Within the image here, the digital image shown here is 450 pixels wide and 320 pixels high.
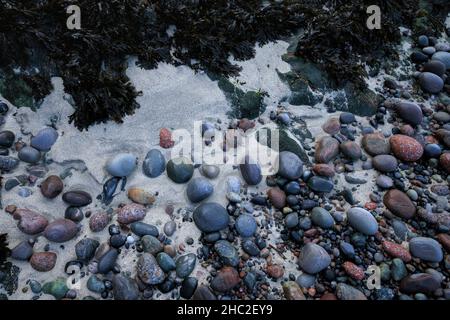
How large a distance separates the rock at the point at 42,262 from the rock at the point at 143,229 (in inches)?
25.5

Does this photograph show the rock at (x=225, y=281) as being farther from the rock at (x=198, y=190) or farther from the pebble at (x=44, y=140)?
the pebble at (x=44, y=140)

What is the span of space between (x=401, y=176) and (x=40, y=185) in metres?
3.33

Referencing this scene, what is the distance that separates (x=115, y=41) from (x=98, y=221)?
1841 millimetres

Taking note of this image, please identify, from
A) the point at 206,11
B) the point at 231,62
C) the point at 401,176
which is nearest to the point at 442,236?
the point at 401,176

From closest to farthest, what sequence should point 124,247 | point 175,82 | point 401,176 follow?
1. point 124,247
2. point 401,176
3. point 175,82

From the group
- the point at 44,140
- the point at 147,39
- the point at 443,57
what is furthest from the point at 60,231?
A: the point at 443,57

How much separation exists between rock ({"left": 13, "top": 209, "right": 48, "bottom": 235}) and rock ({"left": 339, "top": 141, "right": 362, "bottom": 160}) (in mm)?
2770

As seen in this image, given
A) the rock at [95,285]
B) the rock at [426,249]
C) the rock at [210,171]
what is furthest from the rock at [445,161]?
the rock at [95,285]

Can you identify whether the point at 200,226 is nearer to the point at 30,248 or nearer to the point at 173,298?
the point at 173,298

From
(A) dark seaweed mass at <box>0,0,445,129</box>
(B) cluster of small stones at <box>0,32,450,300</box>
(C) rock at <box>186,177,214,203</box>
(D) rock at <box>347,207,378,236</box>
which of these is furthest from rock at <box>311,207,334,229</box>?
(A) dark seaweed mass at <box>0,0,445,129</box>

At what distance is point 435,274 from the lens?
A: 2.76m

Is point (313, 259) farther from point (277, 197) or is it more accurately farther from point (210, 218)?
point (210, 218)

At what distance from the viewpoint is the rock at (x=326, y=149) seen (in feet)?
11.2

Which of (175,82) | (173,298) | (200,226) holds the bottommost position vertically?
(173,298)
